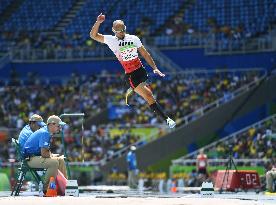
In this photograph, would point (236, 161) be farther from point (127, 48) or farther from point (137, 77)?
point (127, 48)

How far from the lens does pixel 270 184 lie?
18266 mm

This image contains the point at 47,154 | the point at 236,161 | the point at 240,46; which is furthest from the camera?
the point at 240,46

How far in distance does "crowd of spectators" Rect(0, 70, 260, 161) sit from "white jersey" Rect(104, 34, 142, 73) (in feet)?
62.8

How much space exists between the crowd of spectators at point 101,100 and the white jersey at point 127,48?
19130 mm

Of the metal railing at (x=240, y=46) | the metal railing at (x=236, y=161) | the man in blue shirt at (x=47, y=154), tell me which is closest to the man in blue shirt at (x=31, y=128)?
the man in blue shirt at (x=47, y=154)

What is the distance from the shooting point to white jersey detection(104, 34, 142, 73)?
15.5 meters

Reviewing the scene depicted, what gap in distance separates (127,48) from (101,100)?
74.4 feet

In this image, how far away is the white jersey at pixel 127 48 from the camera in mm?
15473

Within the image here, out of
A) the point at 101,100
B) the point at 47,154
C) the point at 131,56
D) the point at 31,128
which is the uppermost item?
the point at 101,100

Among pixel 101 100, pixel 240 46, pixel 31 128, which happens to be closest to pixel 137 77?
pixel 31 128

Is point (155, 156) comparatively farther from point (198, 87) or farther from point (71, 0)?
point (71, 0)

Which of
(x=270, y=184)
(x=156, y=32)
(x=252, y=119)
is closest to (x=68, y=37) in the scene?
(x=156, y=32)

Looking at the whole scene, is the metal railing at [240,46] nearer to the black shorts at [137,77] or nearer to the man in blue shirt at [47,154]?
the black shorts at [137,77]

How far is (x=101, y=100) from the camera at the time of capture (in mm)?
38094
